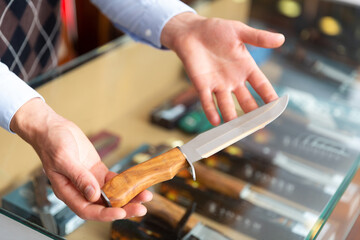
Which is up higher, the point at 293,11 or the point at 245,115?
the point at 293,11

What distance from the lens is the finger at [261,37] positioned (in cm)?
71

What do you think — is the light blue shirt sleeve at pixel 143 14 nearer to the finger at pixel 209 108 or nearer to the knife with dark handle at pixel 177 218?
the finger at pixel 209 108

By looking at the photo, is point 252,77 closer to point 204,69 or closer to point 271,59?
point 204,69

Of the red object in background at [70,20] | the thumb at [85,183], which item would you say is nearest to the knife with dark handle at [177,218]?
the thumb at [85,183]

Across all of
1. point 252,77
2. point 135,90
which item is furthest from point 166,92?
point 252,77

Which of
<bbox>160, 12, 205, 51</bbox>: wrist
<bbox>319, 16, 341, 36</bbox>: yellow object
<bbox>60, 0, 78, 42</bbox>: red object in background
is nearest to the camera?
<bbox>160, 12, 205, 51</bbox>: wrist

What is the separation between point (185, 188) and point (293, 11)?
65 centimetres

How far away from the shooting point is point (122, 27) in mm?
912

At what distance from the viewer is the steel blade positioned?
63 cm

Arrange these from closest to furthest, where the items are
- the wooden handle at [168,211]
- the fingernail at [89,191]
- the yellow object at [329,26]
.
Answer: the fingernail at [89,191]
the wooden handle at [168,211]
the yellow object at [329,26]

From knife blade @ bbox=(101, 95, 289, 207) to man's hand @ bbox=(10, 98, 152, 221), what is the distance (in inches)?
0.6

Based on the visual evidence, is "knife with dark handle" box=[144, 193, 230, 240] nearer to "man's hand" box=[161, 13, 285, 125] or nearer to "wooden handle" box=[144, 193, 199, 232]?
"wooden handle" box=[144, 193, 199, 232]

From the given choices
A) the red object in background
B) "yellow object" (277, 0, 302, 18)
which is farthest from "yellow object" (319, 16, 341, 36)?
the red object in background

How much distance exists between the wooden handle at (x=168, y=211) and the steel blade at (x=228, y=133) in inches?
Result: 3.6
